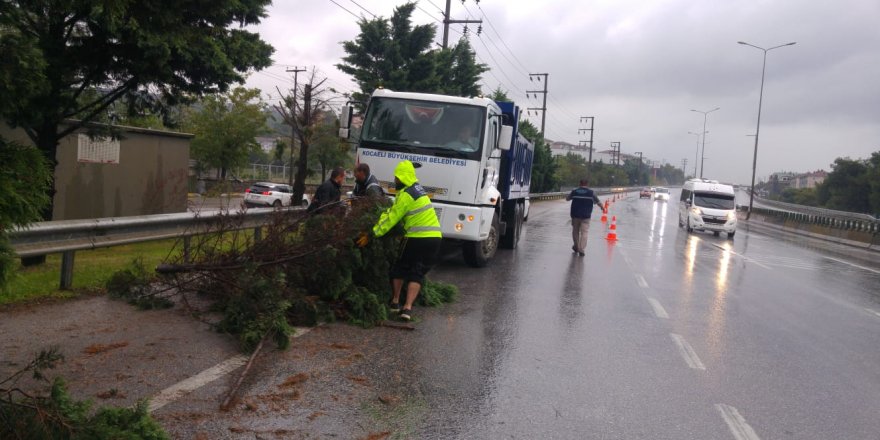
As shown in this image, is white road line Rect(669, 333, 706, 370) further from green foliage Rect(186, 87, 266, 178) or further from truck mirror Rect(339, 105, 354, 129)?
green foliage Rect(186, 87, 266, 178)

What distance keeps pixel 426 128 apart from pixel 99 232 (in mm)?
5688

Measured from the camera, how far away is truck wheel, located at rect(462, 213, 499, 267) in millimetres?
12805

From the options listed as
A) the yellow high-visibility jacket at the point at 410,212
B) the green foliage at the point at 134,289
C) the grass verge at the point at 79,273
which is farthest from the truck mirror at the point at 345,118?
the green foliage at the point at 134,289

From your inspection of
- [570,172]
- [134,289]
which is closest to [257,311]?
[134,289]

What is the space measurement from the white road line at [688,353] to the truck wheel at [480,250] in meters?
5.23

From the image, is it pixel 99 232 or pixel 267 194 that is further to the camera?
pixel 267 194

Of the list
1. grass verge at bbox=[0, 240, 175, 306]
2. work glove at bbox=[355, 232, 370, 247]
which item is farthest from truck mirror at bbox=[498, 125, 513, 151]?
grass verge at bbox=[0, 240, 175, 306]

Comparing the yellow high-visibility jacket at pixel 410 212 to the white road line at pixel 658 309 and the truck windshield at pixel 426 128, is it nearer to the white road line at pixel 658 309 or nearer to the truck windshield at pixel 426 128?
the white road line at pixel 658 309

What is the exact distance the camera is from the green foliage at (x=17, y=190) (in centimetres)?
325

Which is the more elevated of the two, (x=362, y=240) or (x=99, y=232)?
(x=362, y=240)

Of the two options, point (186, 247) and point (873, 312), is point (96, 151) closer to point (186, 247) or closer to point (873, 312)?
point (186, 247)

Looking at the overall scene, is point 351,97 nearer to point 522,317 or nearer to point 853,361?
point 522,317

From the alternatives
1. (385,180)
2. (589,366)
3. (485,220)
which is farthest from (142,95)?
(589,366)

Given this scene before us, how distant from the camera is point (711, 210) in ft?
92.0
